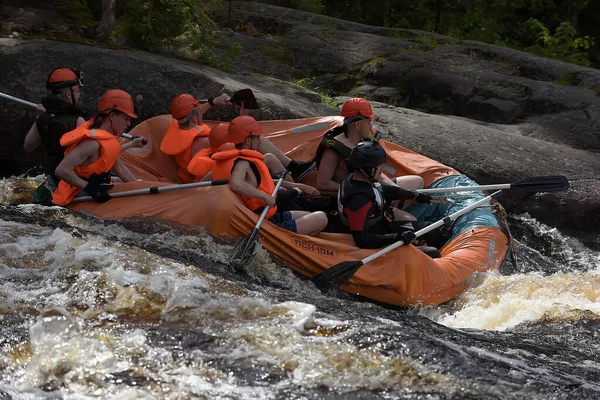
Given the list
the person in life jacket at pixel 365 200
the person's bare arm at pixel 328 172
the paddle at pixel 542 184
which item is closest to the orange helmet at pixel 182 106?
the person's bare arm at pixel 328 172

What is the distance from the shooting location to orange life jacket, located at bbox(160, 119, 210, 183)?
7.81 m

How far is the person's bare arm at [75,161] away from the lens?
622 centimetres

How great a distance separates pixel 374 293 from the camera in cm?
625

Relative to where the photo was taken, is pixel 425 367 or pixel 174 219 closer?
pixel 425 367

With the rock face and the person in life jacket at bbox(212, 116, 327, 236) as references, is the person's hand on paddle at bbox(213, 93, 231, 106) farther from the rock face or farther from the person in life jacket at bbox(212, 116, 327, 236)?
the person in life jacket at bbox(212, 116, 327, 236)

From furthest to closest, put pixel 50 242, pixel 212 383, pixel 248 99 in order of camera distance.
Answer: pixel 248 99
pixel 50 242
pixel 212 383

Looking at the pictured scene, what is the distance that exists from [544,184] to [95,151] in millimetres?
3888

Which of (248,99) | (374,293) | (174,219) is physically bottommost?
(374,293)

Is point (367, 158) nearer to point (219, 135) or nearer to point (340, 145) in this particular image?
point (340, 145)

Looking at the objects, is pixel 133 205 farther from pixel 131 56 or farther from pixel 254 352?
pixel 131 56

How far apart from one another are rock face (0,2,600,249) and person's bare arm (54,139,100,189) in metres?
2.42

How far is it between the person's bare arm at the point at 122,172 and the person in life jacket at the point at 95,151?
1.22ft

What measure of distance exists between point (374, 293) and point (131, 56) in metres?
4.30

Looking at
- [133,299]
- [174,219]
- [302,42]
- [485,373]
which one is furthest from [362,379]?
[302,42]
